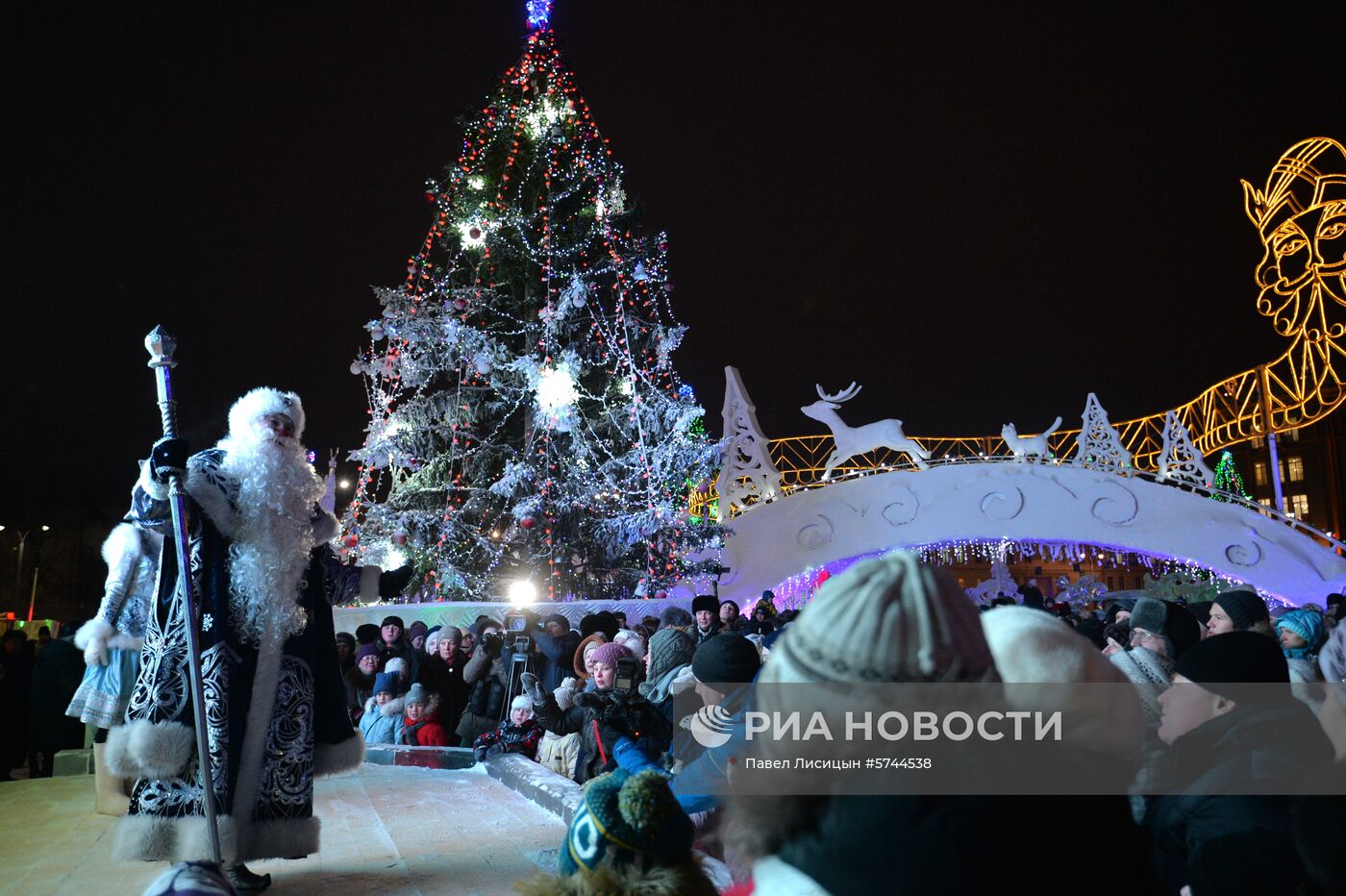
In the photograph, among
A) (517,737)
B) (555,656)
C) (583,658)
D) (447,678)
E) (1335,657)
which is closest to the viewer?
(1335,657)

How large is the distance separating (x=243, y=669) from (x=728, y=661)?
2.31m

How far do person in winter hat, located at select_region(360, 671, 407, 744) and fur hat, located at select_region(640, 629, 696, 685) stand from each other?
4.83 meters

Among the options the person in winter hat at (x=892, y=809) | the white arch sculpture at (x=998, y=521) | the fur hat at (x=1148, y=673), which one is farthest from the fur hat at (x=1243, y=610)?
the white arch sculpture at (x=998, y=521)

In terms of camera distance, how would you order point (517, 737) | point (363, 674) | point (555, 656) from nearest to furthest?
1. point (517, 737)
2. point (555, 656)
3. point (363, 674)

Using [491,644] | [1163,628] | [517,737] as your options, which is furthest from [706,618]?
[1163,628]

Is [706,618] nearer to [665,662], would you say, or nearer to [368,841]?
[665,662]

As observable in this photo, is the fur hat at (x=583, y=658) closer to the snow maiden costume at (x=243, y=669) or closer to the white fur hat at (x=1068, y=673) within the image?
the snow maiden costume at (x=243, y=669)

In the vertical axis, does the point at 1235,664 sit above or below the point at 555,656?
above

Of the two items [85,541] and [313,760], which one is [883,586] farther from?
[85,541]

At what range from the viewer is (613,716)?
4758mm

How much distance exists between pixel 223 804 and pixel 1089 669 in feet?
12.5

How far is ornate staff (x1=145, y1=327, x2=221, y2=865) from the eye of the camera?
13.5 ft

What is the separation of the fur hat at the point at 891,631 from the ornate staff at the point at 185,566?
3493mm

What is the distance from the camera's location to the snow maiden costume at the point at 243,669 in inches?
166
